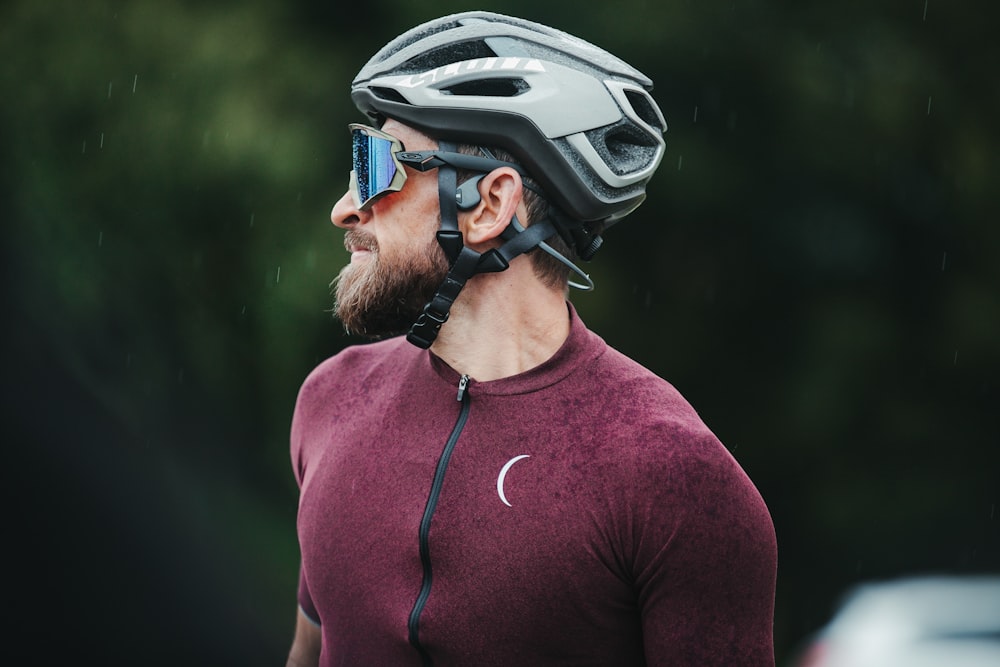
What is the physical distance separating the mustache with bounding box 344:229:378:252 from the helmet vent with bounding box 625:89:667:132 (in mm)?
702

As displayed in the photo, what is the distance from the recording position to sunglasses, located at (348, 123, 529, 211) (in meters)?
2.15

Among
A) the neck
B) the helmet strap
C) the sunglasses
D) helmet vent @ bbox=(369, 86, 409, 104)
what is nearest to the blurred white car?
the neck

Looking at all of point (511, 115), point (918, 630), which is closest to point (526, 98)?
point (511, 115)

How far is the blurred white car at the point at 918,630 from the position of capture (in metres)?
3.59

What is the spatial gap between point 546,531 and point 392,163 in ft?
2.86

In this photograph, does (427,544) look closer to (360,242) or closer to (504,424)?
(504,424)

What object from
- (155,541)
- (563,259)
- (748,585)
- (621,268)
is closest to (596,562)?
(748,585)

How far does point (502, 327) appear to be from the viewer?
220 centimetres

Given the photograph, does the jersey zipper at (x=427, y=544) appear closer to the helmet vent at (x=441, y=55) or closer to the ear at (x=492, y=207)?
the ear at (x=492, y=207)

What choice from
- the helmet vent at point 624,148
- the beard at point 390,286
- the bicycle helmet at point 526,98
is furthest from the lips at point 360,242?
the helmet vent at point 624,148

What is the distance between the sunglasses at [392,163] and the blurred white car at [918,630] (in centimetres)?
258

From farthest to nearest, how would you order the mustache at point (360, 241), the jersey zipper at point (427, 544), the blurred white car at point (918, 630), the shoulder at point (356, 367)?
the blurred white car at point (918, 630)
the shoulder at point (356, 367)
the mustache at point (360, 241)
the jersey zipper at point (427, 544)

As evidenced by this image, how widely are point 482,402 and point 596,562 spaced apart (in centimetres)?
43

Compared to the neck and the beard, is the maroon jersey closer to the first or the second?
the neck
